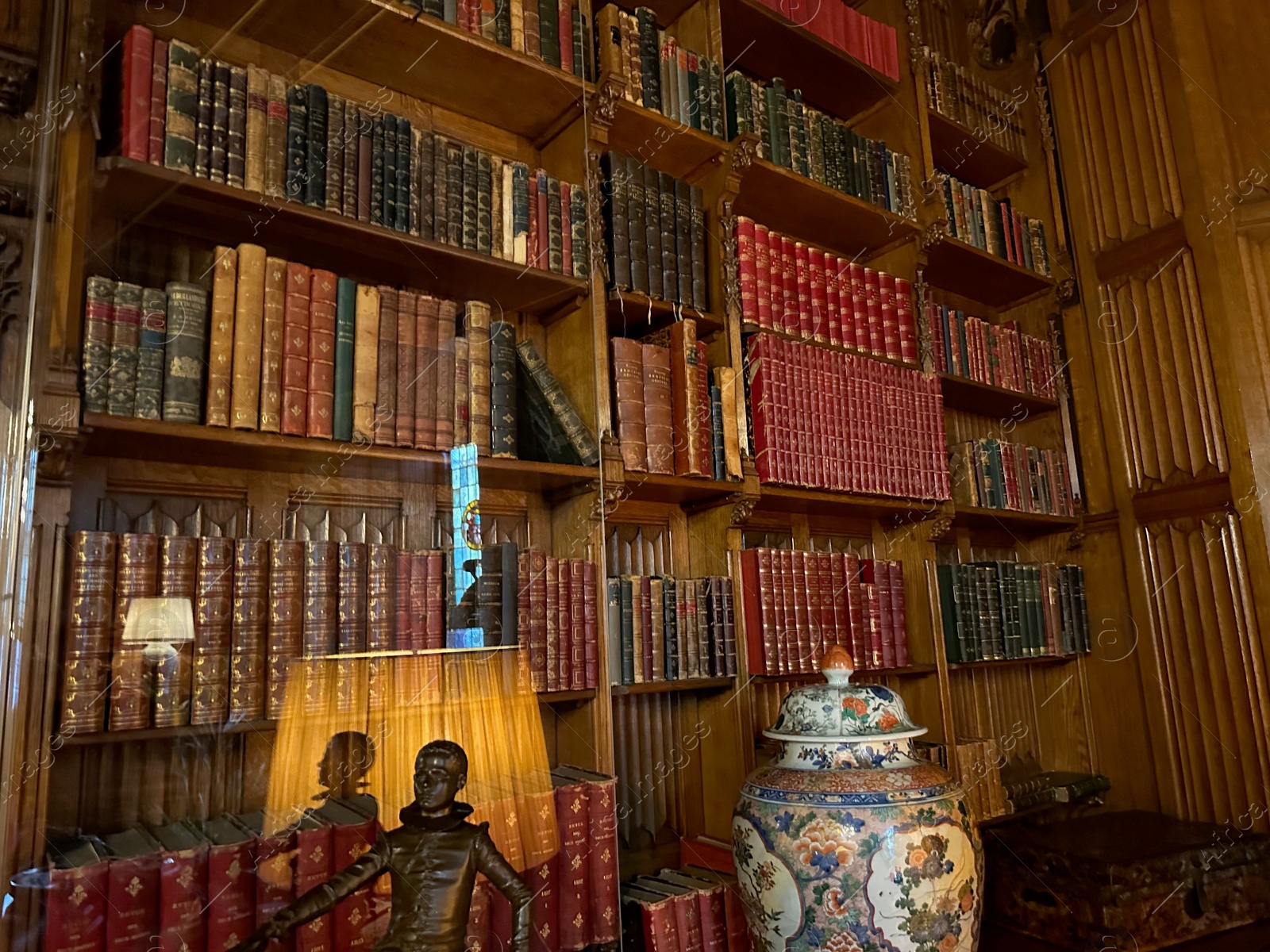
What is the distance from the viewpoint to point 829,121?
7.98 feet

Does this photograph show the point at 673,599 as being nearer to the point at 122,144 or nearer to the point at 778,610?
the point at 778,610

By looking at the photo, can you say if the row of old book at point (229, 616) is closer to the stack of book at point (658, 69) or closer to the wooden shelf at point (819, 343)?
the wooden shelf at point (819, 343)

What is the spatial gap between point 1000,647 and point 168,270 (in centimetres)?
234

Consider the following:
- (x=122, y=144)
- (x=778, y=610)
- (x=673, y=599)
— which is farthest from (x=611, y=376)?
(x=122, y=144)

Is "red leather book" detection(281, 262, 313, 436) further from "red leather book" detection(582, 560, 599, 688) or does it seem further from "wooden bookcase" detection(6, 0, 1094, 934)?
"red leather book" detection(582, 560, 599, 688)

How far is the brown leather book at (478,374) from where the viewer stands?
65.7 inches

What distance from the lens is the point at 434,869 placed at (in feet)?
3.92

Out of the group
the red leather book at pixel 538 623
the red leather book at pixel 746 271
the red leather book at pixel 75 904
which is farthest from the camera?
the red leather book at pixel 746 271

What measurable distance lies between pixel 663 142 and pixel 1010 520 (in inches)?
63.1

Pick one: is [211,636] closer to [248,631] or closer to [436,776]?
[248,631]

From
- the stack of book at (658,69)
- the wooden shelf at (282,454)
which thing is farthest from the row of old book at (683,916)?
the stack of book at (658,69)

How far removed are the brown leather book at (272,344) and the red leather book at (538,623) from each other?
531 millimetres

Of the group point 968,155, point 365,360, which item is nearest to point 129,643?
point 365,360

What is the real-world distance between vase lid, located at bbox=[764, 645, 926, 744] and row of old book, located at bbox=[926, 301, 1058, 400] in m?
1.32
